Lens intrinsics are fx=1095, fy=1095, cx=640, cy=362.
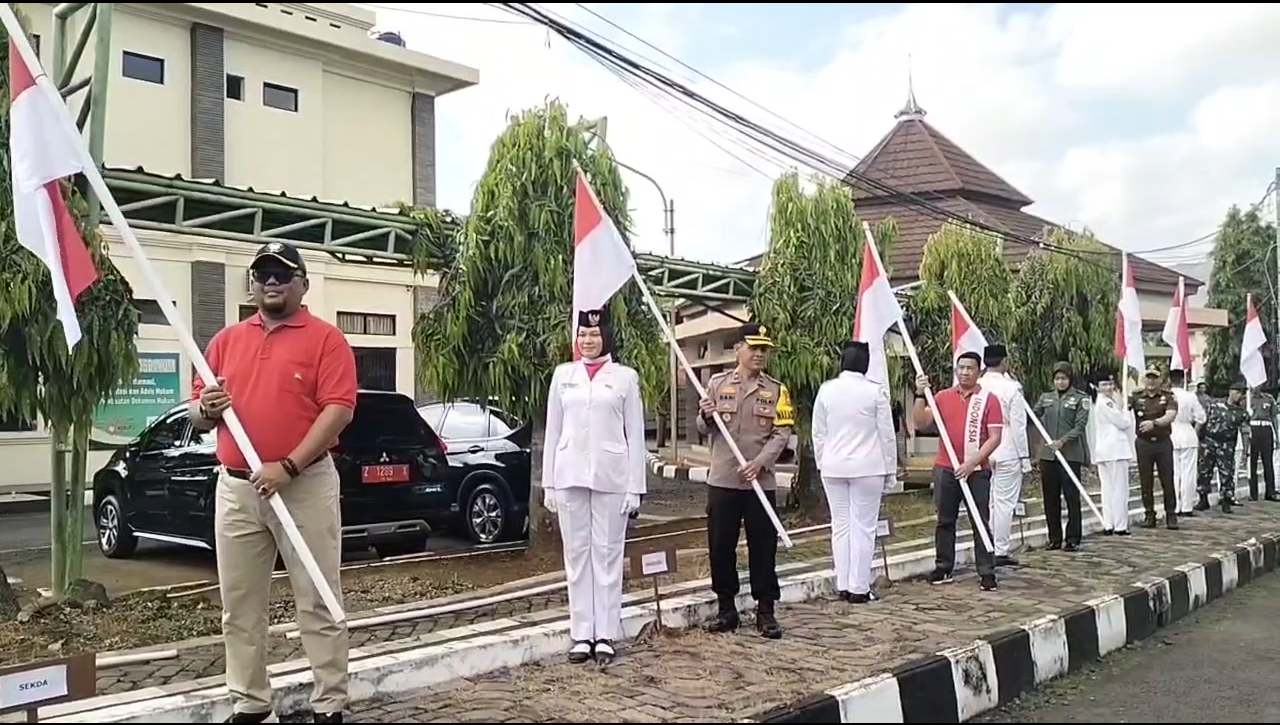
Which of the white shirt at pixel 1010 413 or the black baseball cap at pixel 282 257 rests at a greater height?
the black baseball cap at pixel 282 257

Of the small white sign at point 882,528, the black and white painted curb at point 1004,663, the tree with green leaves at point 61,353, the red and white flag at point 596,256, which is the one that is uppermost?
the red and white flag at point 596,256

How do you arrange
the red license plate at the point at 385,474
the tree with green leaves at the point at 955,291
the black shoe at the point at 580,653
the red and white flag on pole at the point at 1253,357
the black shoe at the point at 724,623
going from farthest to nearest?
the red and white flag on pole at the point at 1253,357 < the tree with green leaves at the point at 955,291 < the red license plate at the point at 385,474 < the black shoe at the point at 724,623 < the black shoe at the point at 580,653

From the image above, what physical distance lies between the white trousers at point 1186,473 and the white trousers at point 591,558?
10.1 m

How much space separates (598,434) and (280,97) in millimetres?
17434

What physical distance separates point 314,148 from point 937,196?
12.8 m

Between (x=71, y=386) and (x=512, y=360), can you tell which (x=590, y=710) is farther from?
(x=512, y=360)

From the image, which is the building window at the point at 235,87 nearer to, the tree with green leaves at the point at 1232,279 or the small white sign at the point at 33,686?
the small white sign at the point at 33,686

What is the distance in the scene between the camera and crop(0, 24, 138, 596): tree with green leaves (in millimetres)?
6574

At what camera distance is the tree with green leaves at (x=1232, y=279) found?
24572 mm

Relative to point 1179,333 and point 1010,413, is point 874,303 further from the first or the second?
point 1179,333

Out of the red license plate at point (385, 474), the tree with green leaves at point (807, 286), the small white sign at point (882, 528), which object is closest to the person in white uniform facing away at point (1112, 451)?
the tree with green leaves at point (807, 286)

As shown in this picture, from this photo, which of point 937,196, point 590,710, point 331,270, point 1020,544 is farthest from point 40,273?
point 937,196

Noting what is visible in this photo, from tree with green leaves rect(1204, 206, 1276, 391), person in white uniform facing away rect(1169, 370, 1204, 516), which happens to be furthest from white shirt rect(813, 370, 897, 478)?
tree with green leaves rect(1204, 206, 1276, 391)

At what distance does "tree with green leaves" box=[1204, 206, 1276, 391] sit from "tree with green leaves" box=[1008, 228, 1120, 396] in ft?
17.1
